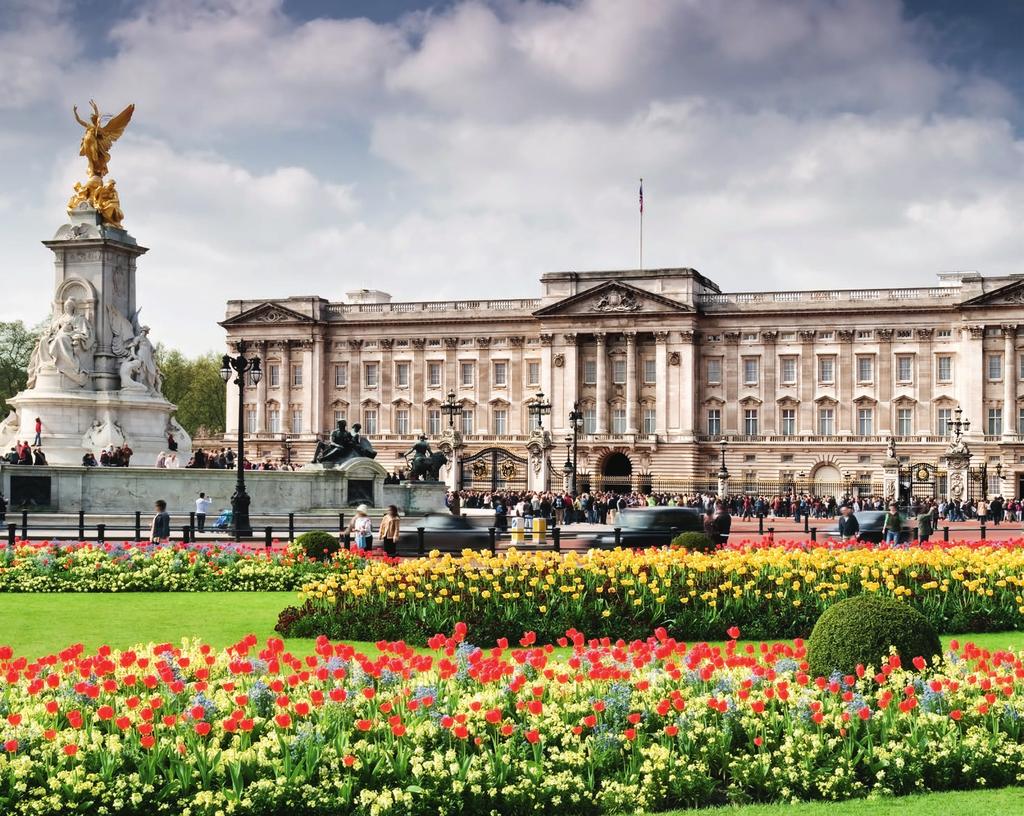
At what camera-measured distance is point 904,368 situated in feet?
259

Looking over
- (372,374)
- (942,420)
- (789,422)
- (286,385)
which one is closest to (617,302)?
(789,422)

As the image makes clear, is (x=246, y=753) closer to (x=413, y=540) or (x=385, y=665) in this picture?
(x=385, y=665)

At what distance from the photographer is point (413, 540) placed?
2345cm

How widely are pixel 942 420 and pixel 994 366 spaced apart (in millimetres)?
4512

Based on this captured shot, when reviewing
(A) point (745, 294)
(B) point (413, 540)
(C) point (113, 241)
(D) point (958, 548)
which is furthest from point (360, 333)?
(D) point (958, 548)

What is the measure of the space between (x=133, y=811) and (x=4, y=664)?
8.62ft

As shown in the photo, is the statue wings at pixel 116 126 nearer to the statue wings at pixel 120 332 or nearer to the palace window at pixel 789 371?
the statue wings at pixel 120 332

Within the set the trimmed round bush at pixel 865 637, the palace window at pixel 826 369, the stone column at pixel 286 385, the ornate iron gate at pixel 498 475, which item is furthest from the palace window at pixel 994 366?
the trimmed round bush at pixel 865 637

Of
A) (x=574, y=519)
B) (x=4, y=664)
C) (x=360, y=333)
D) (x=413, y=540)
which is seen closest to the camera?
(x=4, y=664)

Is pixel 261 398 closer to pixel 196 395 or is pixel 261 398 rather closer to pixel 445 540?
pixel 196 395

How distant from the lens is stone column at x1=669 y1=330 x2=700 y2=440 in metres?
80.4

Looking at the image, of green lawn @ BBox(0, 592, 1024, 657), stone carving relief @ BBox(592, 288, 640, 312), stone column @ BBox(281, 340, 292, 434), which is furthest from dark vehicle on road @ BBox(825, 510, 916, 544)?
stone column @ BBox(281, 340, 292, 434)

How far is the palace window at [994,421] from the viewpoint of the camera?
76.3 metres

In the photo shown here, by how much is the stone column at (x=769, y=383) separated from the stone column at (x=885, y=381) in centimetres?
653
